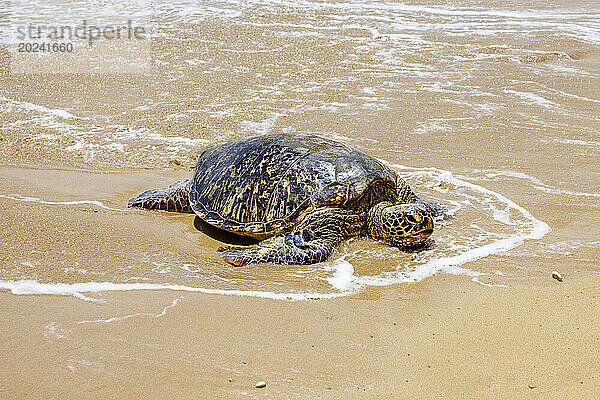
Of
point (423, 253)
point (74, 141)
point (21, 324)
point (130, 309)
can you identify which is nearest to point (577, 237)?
point (423, 253)

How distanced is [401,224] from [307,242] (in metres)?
0.79

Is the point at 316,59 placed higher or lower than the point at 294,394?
higher

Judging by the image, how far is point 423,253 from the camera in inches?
181

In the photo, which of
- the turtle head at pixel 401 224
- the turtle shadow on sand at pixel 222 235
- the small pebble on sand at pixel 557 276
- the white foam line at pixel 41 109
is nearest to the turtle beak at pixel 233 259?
the turtle shadow on sand at pixel 222 235

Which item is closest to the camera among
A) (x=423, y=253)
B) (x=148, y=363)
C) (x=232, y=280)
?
(x=148, y=363)

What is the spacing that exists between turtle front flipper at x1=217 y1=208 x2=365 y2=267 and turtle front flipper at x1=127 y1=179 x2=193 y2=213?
92cm

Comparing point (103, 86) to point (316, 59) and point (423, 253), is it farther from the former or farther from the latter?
point (423, 253)

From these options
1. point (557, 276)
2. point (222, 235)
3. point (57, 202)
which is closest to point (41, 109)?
point (57, 202)

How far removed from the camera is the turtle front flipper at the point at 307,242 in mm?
4477

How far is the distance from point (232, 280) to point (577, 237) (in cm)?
290

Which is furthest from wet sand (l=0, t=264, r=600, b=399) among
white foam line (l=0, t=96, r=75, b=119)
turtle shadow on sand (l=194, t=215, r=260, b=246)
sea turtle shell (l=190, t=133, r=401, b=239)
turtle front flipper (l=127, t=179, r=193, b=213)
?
white foam line (l=0, t=96, r=75, b=119)

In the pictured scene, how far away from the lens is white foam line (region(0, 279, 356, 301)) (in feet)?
12.5

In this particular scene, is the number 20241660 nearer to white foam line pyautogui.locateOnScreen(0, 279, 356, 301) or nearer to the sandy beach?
the sandy beach

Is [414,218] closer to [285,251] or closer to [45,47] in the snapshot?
[285,251]
